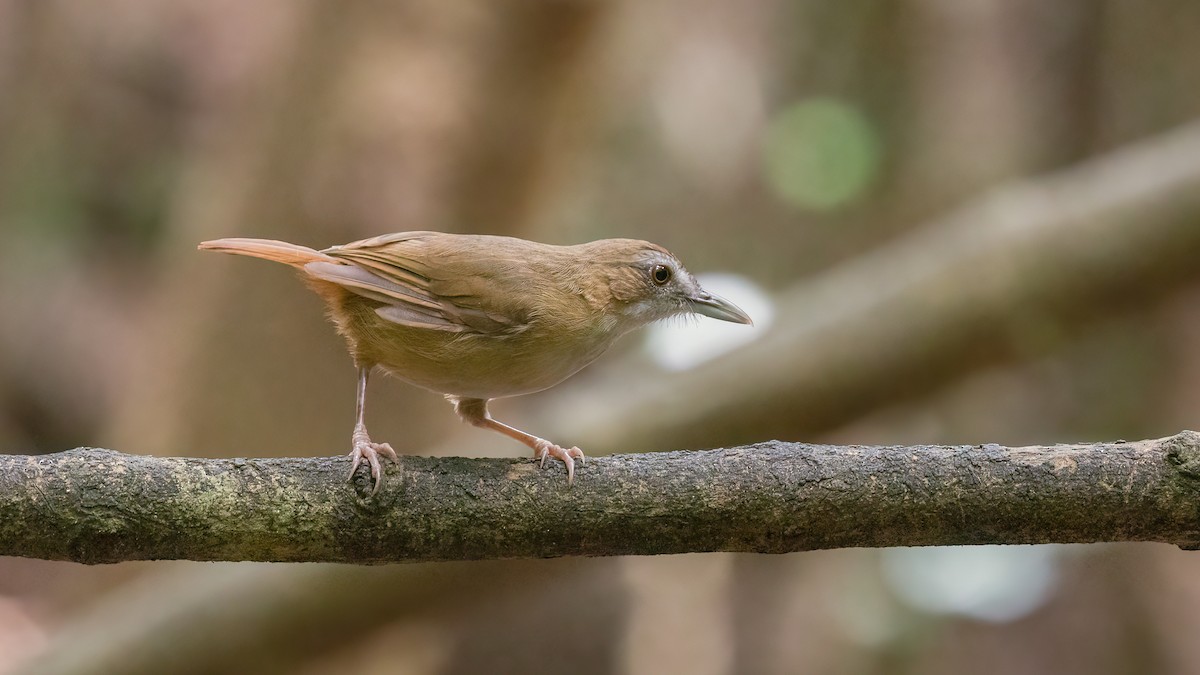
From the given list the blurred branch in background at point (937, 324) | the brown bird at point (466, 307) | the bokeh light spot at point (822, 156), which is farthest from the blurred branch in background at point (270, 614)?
the bokeh light spot at point (822, 156)

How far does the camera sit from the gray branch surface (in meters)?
2.59

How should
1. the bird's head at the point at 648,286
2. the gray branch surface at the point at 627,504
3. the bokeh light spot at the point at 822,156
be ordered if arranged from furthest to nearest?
the bokeh light spot at the point at 822,156
the bird's head at the point at 648,286
the gray branch surface at the point at 627,504

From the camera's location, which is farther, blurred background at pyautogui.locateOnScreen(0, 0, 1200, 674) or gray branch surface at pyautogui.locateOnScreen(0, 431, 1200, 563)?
blurred background at pyautogui.locateOnScreen(0, 0, 1200, 674)

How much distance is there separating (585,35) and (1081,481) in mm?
4286

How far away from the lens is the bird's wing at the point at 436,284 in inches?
128

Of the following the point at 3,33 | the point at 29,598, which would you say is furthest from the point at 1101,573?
the point at 3,33

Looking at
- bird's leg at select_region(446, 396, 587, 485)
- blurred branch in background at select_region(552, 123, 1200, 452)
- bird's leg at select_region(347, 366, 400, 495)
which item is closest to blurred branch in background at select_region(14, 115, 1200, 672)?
blurred branch in background at select_region(552, 123, 1200, 452)

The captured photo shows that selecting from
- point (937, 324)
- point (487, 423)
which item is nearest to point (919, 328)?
point (937, 324)

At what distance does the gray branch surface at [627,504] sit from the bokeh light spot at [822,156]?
15.6ft

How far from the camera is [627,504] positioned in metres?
2.73

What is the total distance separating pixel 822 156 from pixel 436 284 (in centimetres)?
459

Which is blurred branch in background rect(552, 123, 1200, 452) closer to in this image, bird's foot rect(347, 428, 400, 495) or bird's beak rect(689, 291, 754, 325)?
bird's beak rect(689, 291, 754, 325)

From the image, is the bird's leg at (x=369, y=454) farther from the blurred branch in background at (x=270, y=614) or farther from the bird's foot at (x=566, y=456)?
the blurred branch in background at (x=270, y=614)

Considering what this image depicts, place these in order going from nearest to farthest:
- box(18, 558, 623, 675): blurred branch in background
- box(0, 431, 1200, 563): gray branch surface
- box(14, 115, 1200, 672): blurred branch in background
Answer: box(0, 431, 1200, 563): gray branch surface
box(18, 558, 623, 675): blurred branch in background
box(14, 115, 1200, 672): blurred branch in background
